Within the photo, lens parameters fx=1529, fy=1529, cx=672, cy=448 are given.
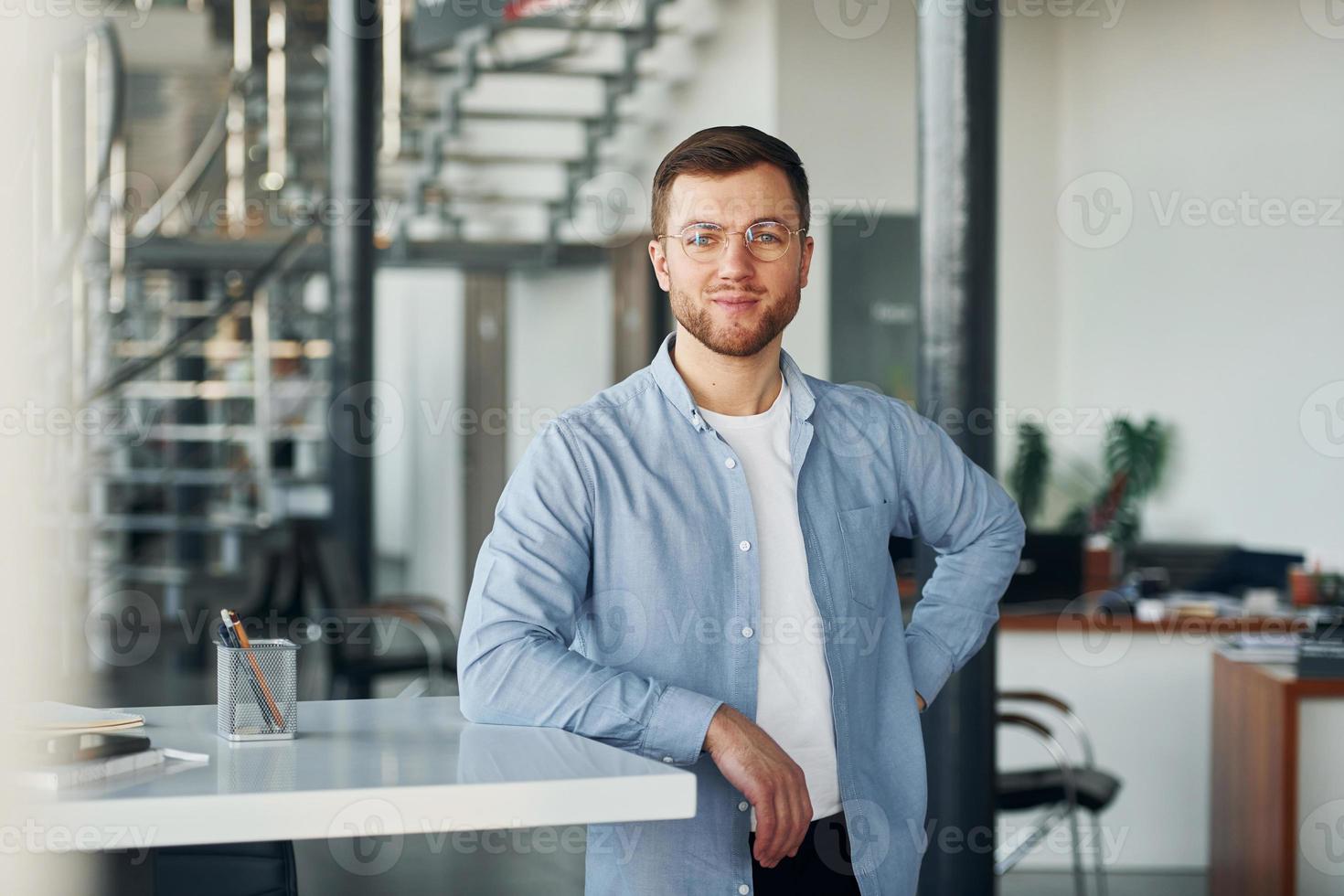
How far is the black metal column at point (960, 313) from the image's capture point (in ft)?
12.1

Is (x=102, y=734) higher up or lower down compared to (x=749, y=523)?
lower down

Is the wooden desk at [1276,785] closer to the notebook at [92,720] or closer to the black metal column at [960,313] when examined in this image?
the black metal column at [960,313]

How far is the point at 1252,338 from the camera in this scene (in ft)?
20.4

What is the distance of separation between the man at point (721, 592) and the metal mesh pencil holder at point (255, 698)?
214 millimetres

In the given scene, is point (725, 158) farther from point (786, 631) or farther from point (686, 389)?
point (786, 631)

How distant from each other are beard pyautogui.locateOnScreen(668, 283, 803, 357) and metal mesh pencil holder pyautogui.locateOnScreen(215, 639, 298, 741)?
665 millimetres

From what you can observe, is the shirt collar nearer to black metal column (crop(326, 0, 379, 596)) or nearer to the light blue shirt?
the light blue shirt

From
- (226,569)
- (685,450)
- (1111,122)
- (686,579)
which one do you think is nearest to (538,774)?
(686,579)

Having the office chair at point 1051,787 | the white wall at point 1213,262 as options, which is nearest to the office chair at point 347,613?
the office chair at point 1051,787

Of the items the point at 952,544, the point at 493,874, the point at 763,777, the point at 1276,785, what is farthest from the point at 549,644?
the point at 493,874

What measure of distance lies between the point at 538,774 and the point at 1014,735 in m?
3.72

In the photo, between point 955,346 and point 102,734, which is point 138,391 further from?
point 102,734

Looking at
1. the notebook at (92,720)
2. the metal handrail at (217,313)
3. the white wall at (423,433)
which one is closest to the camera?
the notebook at (92,720)

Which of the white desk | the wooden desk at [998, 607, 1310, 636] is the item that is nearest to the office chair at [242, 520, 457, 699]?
the wooden desk at [998, 607, 1310, 636]
